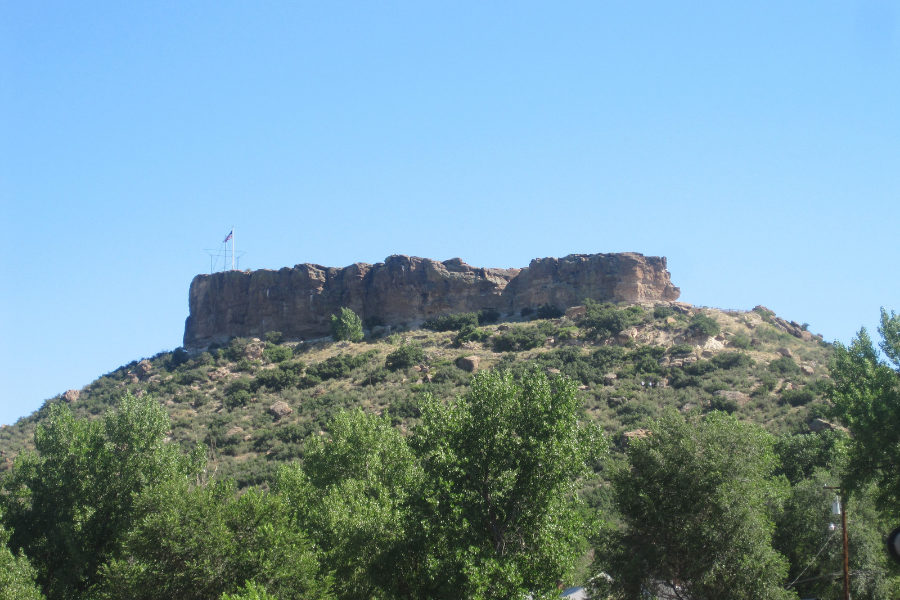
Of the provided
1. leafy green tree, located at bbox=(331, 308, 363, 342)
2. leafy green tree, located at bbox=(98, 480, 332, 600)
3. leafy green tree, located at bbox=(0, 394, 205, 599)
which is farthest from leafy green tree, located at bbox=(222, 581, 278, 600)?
leafy green tree, located at bbox=(331, 308, 363, 342)

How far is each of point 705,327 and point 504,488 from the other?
4885 centimetres

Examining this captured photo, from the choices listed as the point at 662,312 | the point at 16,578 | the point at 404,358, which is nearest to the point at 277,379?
the point at 404,358

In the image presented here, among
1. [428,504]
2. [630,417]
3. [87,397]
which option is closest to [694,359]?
[630,417]

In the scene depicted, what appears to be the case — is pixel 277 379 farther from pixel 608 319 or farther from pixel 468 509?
pixel 468 509

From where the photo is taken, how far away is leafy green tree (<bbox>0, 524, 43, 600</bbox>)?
694 inches

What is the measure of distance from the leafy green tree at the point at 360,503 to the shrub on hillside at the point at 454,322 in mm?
42070

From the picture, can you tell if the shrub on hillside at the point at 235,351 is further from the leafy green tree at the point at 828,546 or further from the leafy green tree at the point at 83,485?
the leafy green tree at the point at 828,546

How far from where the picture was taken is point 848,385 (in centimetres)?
2056

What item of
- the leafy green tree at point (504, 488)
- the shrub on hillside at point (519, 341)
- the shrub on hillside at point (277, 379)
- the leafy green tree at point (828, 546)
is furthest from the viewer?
the shrub on hillside at point (519, 341)

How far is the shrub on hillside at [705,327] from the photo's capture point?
6138 cm

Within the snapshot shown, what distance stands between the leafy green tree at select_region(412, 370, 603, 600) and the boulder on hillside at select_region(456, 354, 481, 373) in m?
40.4

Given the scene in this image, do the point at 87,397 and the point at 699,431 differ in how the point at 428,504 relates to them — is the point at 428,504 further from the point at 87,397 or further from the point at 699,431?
the point at 87,397

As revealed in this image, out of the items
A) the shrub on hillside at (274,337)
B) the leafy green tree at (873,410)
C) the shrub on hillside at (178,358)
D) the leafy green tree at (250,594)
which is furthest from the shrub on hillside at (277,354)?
the leafy green tree at (873,410)

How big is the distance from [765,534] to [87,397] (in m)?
65.6
